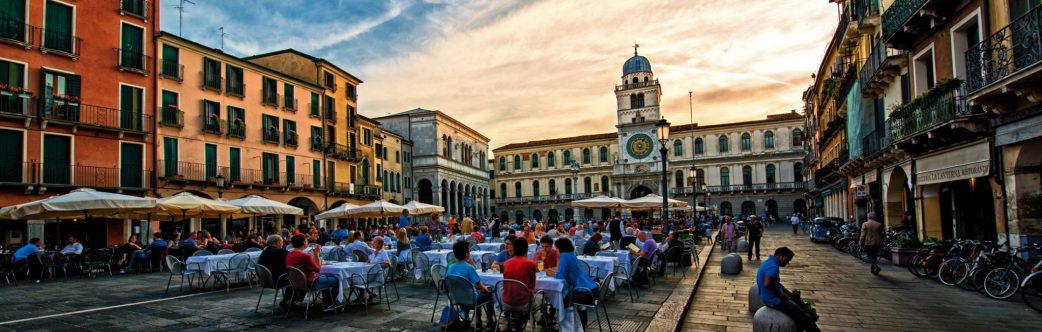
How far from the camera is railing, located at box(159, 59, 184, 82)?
79.6 feet

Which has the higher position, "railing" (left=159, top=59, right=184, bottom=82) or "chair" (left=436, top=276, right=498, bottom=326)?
"railing" (left=159, top=59, right=184, bottom=82)

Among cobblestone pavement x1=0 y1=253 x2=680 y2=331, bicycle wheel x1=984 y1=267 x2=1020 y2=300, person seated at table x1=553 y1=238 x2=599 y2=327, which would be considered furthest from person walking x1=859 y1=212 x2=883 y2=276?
person seated at table x1=553 y1=238 x2=599 y2=327

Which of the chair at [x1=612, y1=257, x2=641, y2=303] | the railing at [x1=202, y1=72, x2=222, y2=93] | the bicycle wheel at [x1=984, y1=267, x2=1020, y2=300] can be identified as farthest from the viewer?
the railing at [x1=202, y1=72, x2=222, y2=93]

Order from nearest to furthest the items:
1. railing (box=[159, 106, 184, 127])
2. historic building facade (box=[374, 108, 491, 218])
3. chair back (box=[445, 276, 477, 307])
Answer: chair back (box=[445, 276, 477, 307]) → railing (box=[159, 106, 184, 127]) → historic building facade (box=[374, 108, 491, 218])

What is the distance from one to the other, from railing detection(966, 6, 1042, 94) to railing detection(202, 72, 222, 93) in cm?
2835

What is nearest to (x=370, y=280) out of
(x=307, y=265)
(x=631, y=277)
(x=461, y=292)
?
(x=307, y=265)

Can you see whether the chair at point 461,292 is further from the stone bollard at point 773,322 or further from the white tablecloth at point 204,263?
the white tablecloth at point 204,263

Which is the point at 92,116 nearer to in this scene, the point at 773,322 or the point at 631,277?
the point at 631,277

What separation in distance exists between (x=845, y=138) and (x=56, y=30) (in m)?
33.9

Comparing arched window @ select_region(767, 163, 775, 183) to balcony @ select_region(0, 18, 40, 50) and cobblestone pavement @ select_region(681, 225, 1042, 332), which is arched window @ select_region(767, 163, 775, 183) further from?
balcony @ select_region(0, 18, 40, 50)

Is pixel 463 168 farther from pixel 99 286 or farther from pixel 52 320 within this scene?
pixel 52 320

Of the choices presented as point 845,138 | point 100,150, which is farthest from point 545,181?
point 100,150

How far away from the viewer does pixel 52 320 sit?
324 inches

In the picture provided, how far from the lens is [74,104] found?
67.4ft
